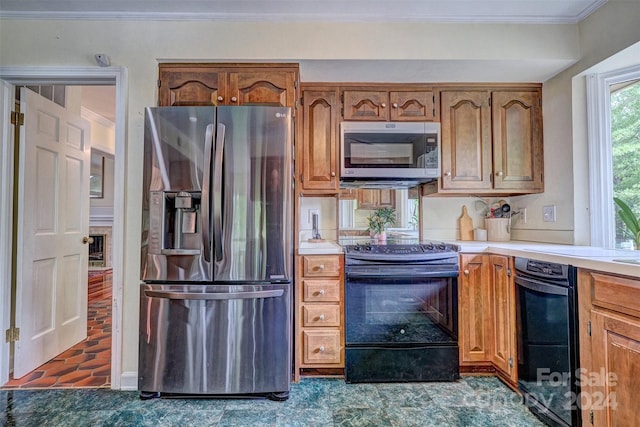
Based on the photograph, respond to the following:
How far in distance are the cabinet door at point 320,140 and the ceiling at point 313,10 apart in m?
0.54

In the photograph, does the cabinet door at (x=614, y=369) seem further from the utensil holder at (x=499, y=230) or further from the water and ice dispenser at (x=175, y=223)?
the water and ice dispenser at (x=175, y=223)

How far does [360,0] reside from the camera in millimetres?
1870

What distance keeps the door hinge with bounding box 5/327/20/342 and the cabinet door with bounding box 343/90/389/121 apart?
2754 millimetres

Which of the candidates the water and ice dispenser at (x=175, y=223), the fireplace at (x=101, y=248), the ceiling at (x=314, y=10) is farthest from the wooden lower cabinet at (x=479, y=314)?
the fireplace at (x=101, y=248)

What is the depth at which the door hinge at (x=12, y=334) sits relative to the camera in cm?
206

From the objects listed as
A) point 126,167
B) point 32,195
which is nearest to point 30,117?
point 32,195

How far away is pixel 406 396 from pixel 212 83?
238cm

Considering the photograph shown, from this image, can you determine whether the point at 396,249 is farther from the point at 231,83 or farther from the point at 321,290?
the point at 231,83

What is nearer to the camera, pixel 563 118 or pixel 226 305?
pixel 226 305

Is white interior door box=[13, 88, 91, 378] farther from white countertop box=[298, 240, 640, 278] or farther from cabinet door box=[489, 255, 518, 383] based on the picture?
cabinet door box=[489, 255, 518, 383]

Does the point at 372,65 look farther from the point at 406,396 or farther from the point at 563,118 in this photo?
the point at 406,396

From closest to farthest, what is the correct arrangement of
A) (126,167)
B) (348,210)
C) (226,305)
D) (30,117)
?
(226,305)
(126,167)
(30,117)
(348,210)

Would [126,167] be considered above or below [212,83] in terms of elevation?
below

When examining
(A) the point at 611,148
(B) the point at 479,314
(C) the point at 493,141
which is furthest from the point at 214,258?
(A) the point at 611,148
